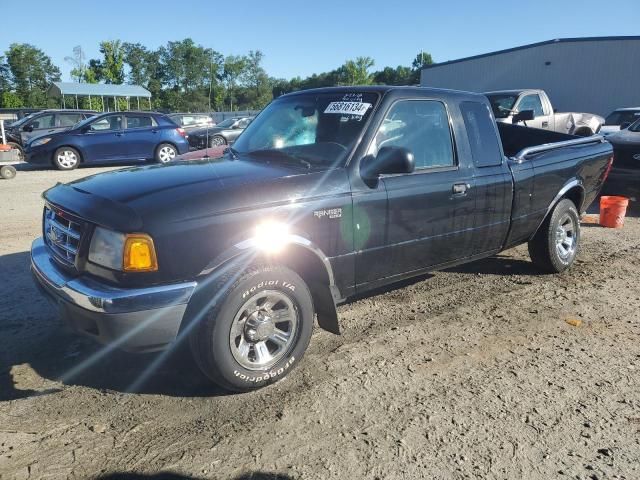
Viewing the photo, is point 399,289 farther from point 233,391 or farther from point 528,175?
point 233,391

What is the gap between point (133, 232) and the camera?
256 centimetres

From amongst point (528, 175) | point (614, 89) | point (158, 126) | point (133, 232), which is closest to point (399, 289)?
point (528, 175)

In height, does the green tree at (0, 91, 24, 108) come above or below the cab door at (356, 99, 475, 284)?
above

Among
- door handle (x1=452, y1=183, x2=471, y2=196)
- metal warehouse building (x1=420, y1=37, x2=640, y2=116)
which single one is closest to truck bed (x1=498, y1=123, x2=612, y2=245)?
door handle (x1=452, y1=183, x2=471, y2=196)

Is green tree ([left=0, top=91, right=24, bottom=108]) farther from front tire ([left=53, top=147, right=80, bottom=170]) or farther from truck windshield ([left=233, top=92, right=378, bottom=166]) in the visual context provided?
truck windshield ([left=233, top=92, right=378, bottom=166])

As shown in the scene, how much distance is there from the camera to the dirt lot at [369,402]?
2.40 meters

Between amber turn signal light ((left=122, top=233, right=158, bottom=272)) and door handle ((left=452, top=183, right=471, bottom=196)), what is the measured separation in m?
2.39

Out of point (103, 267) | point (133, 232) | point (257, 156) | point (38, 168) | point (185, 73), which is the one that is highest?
point (185, 73)

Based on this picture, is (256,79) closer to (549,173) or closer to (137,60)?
(137,60)

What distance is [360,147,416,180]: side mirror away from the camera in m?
3.21

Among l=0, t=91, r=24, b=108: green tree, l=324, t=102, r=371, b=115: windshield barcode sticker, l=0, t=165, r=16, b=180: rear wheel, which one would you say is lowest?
l=0, t=165, r=16, b=180: rear wheel

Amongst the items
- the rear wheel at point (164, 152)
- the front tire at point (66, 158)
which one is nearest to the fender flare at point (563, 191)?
the rear wheel at point (164, 152)

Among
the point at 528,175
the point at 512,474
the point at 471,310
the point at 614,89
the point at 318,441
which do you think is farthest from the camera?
the point at 614,89

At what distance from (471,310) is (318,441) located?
225 centimetres
